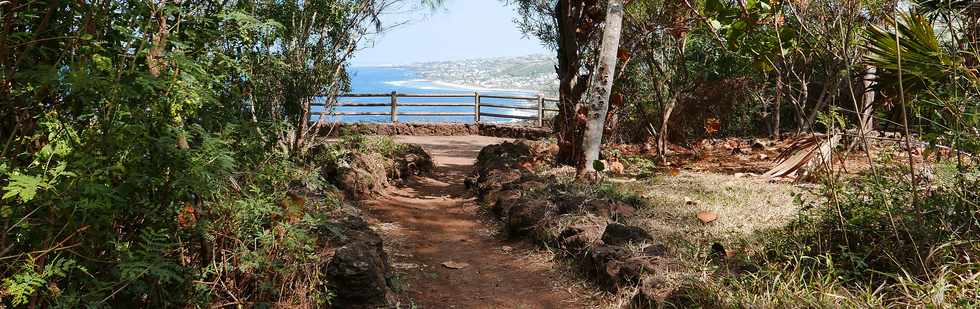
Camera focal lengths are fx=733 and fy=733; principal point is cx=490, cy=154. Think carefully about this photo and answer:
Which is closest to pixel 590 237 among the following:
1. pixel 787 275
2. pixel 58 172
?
pixel 787 275

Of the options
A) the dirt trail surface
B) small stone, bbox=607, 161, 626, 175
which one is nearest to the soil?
small stone, bbox=607, 161, 626, 175

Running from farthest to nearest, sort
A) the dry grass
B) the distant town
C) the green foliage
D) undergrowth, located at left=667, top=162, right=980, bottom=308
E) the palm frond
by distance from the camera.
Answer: the distant town < the dry grass < the palm frond < undergrowth, located at left=667, top=162, right=980, bottom=308 < the green foliage

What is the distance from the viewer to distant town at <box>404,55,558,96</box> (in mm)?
36688

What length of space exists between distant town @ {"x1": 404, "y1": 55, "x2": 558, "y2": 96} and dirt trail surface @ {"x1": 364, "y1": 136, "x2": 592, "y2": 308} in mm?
23242

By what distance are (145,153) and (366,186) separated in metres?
5.27

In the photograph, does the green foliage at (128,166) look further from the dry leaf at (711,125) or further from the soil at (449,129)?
the soil at (449,129)

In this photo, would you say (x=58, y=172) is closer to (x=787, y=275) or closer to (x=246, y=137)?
(x=246, y=137)

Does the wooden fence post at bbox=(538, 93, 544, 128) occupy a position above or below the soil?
above

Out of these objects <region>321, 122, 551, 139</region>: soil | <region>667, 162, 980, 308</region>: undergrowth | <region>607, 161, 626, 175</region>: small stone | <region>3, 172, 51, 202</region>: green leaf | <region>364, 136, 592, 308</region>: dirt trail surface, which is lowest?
<region>321, 122, 551, 139</region>: soil

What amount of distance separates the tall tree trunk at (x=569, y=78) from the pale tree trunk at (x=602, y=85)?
107 centimetres

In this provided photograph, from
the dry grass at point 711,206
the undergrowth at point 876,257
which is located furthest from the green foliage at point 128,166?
the dry grass at point 711,206

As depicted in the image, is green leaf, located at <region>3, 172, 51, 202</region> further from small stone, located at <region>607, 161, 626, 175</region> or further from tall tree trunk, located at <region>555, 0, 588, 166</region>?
tall tree trunk, located at <region>555, 0, 588, 166</region>

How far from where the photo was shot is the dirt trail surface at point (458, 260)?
4.67 meters

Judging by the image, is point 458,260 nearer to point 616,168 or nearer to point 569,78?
point 616,168
